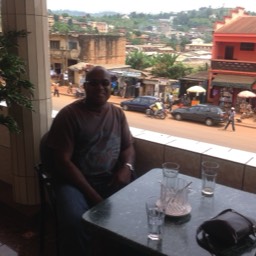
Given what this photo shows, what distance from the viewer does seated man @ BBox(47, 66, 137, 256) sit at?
1.31 meters

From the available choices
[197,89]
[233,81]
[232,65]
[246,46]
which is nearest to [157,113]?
[197,89]

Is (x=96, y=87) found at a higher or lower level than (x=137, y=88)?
higher

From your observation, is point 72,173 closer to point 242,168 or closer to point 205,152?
point 205,152

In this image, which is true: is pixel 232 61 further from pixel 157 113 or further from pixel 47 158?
pixel 47 158

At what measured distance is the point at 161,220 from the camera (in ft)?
2.90

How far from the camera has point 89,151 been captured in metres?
1.43

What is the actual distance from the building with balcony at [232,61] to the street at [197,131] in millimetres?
1543

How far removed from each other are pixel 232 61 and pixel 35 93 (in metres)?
9.47

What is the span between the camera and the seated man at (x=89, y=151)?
51.7 inches

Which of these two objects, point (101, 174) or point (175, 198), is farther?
point (101, 174)

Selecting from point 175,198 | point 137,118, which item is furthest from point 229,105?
point 175,198

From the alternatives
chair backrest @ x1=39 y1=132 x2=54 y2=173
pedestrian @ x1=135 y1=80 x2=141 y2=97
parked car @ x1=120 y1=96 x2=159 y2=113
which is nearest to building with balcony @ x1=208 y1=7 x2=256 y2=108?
parked car @ x1=120 y1=96 x2=159 y2=113

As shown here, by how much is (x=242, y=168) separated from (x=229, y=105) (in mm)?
9676

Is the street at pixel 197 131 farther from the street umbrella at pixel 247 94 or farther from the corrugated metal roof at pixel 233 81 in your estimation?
the corrugated metal roof at pixel 233 81
